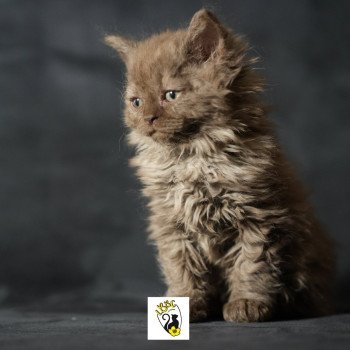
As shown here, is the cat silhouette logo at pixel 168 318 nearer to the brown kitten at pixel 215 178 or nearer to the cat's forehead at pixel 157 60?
the brown kitten at pixel 215 178

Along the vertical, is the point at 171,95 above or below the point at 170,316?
above

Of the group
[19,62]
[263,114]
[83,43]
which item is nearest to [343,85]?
[263,114]

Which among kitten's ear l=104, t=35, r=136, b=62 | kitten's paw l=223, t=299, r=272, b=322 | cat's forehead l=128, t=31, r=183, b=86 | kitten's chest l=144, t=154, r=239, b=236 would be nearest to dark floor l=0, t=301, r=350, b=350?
kitten's paw l=223, t=299, r=272, b=322

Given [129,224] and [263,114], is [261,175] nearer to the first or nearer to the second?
[263,114]

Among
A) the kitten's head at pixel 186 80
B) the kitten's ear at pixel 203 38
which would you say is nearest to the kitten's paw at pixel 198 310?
the kitten's head at pixel 186 80

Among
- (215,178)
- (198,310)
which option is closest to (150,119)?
(215,178)

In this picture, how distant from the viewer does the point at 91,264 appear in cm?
301

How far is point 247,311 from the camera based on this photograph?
219 centimetres

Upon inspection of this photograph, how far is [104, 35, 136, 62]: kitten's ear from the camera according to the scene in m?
2.42

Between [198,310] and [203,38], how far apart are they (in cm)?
83

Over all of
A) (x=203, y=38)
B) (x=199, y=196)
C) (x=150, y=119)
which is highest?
(x=203, y=38)

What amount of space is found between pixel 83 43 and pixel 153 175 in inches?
41.0

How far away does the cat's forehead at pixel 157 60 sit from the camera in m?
2.19

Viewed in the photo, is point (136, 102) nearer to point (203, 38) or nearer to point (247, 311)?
point (203, 38)
